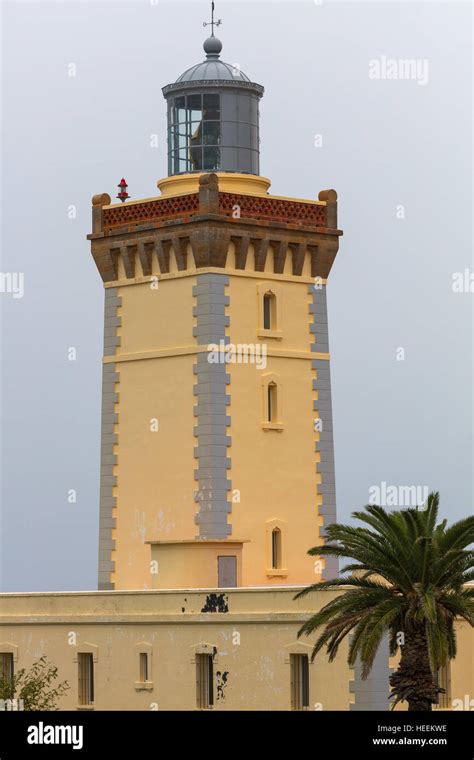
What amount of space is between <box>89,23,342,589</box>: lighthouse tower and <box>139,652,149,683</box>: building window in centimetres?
190

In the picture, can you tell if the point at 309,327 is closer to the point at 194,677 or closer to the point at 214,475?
the point at 214,475

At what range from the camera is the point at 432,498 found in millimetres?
52875

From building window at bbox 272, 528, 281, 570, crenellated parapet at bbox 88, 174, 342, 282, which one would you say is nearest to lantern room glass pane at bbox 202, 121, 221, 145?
crenellated parapet at bbox 88, 174, 342, 282

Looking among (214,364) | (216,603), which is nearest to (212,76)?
(214,364)

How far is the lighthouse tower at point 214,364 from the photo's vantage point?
199 ft

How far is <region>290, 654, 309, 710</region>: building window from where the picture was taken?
5547 centimetres

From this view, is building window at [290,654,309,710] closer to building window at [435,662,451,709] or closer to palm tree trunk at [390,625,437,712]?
building window at [435,662,451,709]

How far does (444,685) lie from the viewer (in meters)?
55.6

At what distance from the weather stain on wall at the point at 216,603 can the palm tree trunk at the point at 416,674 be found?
20.3 feet

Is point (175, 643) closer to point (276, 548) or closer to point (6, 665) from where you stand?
point (276, 548)

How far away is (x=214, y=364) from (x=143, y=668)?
680 cm

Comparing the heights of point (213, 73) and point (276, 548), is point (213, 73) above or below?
above
